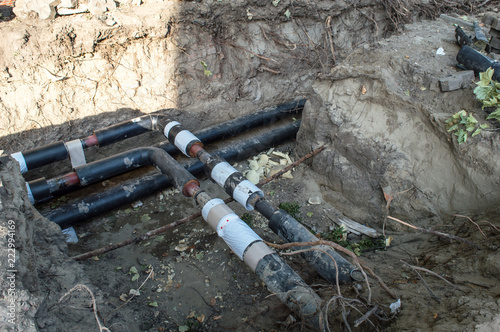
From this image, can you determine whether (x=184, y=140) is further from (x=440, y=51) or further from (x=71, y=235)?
(x=440, y=51)

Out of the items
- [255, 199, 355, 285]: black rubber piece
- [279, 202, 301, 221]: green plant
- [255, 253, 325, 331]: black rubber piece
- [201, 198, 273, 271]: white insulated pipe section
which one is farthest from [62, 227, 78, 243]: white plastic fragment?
[279, 202, 301, 221]: green plant

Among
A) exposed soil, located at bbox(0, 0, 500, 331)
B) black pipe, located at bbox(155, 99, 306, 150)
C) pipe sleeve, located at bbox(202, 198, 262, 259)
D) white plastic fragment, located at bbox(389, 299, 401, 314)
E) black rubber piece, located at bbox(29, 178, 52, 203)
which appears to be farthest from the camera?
black pipe, located at bbox(155, 99, 306, 150)

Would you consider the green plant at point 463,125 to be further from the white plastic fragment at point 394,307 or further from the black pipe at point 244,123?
the black pipe at point 244,123

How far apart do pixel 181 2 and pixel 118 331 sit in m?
5.00

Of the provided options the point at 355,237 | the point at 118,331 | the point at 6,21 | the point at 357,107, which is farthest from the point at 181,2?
the point at 118,331

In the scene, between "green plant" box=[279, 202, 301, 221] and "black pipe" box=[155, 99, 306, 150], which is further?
"black pipe" box=[155, 99, 306, 150]

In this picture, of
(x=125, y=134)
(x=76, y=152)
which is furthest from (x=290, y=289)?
(x=76, y=152)

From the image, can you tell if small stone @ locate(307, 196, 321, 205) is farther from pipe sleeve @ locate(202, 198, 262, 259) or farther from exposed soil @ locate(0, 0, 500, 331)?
pipe sleeve @ locate(202, 198, 262, 259)

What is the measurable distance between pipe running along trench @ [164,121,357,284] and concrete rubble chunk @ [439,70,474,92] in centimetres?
246

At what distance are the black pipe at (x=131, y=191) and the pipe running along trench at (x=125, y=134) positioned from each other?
0.34 metres

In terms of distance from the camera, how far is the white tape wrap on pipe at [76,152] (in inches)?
186

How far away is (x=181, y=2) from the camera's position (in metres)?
5.66

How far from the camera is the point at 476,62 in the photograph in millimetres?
4277

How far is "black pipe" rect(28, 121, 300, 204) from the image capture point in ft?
13.9
